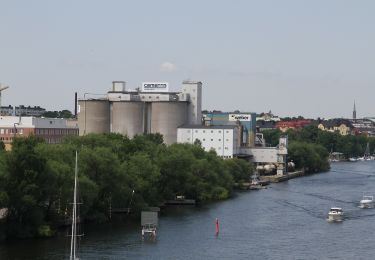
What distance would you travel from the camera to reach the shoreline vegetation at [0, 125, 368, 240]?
35156 millimetres

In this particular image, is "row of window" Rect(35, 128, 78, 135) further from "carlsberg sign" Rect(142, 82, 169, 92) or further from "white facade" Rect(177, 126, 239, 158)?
"white facade" Rect(177, 126, 239, 158)

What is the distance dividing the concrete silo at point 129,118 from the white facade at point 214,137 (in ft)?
18.2

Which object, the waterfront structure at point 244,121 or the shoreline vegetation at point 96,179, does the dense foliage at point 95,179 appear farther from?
the waterfront structure at point 244,121

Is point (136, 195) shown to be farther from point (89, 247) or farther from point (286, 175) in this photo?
point (286, 175)

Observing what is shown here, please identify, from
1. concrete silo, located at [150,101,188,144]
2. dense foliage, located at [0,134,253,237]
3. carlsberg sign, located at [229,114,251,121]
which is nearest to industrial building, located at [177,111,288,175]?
concrete silo, located at [150,101,188,144]

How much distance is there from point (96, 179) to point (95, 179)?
8 cm

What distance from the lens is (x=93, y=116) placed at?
86.8 meters

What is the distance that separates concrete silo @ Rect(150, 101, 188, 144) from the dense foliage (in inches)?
937

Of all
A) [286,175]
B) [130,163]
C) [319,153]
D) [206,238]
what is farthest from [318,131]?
[206,238]

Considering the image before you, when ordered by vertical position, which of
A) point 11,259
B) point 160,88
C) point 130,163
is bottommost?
point 11,259

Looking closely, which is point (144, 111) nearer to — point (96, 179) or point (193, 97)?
point (193, 97)

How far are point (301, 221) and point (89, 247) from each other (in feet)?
48.7

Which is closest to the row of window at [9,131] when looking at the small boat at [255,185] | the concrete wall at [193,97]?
the concrete wall at [193,97]

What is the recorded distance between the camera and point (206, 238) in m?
37.4
